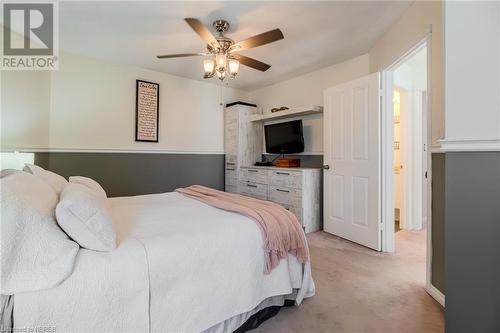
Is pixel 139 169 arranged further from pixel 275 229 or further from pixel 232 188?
pixel 275 229

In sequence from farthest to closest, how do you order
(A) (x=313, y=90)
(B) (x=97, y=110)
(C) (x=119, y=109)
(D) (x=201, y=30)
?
(A) (x=313, y=90), (C) (x=119, y=109), (B) (x=97, y=110), (D) (x=201, y=30)

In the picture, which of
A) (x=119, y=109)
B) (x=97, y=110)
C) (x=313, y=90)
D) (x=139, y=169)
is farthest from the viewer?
(x=313, y=90)

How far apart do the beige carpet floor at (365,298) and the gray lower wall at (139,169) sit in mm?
2443

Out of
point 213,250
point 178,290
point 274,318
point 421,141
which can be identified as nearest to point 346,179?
point 421,141

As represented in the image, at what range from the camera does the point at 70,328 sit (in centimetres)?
96

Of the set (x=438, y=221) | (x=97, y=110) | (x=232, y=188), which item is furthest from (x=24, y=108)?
(x=438, y=221)

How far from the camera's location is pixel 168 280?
1.19m

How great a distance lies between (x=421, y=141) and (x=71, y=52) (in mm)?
4998

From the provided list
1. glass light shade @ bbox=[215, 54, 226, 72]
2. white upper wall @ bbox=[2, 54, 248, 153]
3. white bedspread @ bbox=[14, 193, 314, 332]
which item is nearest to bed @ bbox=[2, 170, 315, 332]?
white bedspread @ bbox=[14, 193, 314, 332]

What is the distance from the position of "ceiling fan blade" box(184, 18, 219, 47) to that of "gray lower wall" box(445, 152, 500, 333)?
1.96m

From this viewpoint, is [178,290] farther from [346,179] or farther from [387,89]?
[387,89]

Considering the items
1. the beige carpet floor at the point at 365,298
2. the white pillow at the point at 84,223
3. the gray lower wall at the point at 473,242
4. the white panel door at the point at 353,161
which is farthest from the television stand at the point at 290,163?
the white pillow at the point at 84,223

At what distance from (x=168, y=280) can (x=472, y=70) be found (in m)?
1.69

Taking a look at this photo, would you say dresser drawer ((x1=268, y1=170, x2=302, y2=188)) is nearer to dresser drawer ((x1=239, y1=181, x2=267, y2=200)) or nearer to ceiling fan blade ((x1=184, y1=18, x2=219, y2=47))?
dresser drawer ((x1=239, y1=181, x2=267, y2=200))
